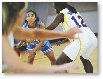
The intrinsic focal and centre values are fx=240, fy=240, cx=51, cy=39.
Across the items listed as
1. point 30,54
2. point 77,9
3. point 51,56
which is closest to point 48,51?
point 51,56

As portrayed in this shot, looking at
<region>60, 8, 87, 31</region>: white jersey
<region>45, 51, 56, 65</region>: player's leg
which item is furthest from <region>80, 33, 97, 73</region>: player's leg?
<region>45, 51, 56, 65</region>: player's leg

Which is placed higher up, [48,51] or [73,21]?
[73,21]

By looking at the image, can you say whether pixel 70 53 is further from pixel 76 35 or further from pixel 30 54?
pixel 30 54

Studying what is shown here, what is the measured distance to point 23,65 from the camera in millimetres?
1622

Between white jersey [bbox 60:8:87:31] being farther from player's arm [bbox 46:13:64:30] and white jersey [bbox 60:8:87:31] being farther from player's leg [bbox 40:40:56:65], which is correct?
player's leg [bbox 40:40:56:65]

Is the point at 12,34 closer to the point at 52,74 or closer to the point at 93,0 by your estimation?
the point at 52,74

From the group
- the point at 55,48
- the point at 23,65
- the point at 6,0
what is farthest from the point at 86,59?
the point at 6,0

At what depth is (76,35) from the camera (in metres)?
1.92

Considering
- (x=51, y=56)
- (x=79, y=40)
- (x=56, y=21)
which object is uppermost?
(x=56, y=21)

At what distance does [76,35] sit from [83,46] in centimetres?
11

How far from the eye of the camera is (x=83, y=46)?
1.93 m

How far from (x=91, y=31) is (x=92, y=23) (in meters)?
0.07

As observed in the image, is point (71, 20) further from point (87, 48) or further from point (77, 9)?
point (87, 48)

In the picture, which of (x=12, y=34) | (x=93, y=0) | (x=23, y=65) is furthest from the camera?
(x=93, y=0)
